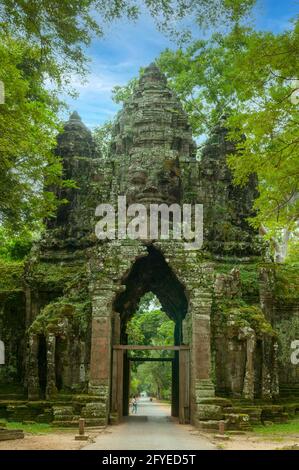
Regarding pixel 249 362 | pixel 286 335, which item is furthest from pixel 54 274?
pixel 286 335

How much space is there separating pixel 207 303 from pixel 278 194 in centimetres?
449

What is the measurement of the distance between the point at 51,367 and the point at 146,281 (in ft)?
18.4

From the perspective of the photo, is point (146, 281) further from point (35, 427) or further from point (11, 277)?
point (35, 427)

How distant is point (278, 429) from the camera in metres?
14.7

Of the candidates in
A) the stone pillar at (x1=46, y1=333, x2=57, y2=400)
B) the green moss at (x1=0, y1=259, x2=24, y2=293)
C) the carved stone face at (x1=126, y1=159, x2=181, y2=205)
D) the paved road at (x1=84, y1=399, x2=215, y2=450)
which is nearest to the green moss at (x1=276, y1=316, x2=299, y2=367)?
the paved road at (x1=84, y1=399, x2=215, y2=450)

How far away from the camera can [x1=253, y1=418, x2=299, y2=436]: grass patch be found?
1389 cm

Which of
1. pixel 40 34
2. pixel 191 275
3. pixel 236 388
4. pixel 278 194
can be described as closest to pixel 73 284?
pixel 191 275

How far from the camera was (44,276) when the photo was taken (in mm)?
20062

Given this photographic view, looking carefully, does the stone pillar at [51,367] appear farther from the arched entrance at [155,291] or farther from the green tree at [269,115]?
the green tree at [269,115]

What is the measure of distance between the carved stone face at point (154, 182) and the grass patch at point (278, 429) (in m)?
8.41

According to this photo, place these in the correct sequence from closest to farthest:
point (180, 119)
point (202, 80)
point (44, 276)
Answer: point (44, 276), point (180, 119), point (202, 80)

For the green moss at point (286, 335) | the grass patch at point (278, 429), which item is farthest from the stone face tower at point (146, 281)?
the green moss at point (286, 335)

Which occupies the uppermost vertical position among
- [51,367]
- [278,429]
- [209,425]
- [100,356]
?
[100,356]
